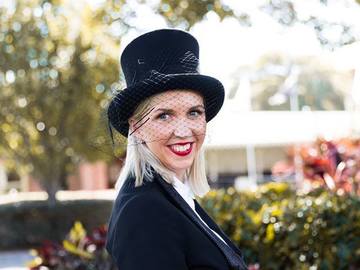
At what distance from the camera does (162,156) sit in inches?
79.7

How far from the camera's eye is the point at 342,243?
4688mm

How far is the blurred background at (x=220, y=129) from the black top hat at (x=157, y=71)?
21 centimetres

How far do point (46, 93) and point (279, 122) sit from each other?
680 cm

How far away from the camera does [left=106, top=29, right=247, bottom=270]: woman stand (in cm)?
176

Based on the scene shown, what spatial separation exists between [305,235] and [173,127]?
3002mm

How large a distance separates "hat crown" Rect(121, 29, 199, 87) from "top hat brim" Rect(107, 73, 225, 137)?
0.16 ft

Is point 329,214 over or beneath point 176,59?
beneath

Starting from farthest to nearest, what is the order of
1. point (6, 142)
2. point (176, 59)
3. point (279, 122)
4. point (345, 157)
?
point (279, 122) → point (6, 142) → point (345, 157) → point (176, 59)

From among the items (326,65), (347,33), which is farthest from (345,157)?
(347,33)

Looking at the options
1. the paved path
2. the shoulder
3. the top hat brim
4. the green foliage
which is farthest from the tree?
the shoulder

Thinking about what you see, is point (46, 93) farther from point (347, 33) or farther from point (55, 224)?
point (347, 33)

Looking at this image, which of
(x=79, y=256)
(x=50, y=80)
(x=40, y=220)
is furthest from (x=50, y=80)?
(x=79, y=256)

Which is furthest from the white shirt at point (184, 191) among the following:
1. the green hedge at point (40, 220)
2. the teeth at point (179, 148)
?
the green hedge at point (40, 220)

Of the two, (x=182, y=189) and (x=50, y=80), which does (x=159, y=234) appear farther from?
(x=50, y=80)
